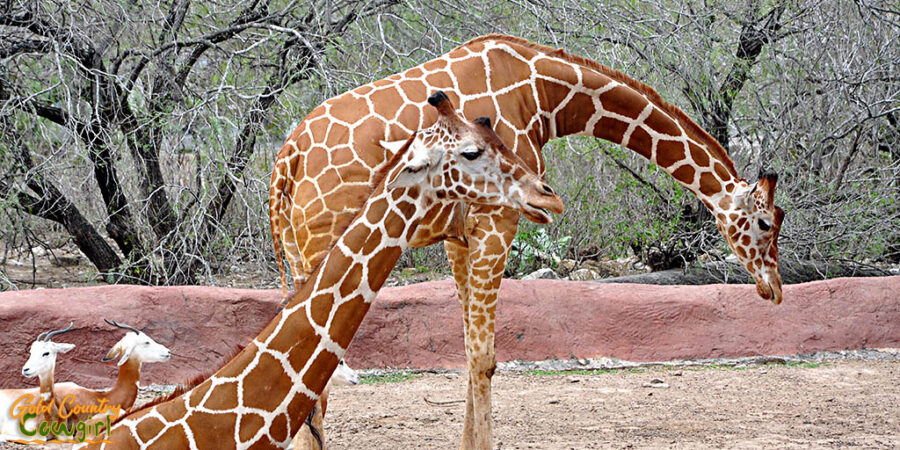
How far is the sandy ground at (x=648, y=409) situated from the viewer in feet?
16.9

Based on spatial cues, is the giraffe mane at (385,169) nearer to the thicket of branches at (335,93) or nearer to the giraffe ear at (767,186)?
the giraffe ear at (767,186)

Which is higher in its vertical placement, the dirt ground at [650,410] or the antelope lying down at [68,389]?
the antelope lying down at [68,389]

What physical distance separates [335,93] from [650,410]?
3729 mm

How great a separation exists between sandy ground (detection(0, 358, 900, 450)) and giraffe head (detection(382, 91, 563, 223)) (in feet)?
8.60

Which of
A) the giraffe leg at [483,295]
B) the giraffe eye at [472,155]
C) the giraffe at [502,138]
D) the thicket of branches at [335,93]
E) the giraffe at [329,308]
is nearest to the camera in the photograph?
the giraffe at [329,308]

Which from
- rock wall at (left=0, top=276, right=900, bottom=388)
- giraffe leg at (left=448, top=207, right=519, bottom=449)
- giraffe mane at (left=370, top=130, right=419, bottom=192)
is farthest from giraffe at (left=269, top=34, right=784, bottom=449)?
rock wall at (left=0, top=276, right=900, bottom=388)

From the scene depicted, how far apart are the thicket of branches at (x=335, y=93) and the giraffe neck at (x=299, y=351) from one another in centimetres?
478

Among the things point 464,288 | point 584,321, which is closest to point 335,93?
point 584,321

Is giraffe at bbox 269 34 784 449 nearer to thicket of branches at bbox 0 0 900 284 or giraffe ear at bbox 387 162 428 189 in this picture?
giraffe ear at bbox 387 162 428 189

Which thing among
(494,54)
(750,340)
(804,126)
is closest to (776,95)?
(804,126)

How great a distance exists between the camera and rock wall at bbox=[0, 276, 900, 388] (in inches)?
258

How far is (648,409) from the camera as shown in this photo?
19.4ft

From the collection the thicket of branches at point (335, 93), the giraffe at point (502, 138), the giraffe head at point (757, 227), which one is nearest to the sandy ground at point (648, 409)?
the giraffe at point (502, 138)

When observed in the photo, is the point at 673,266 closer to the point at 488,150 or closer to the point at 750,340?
the point at 750,340
